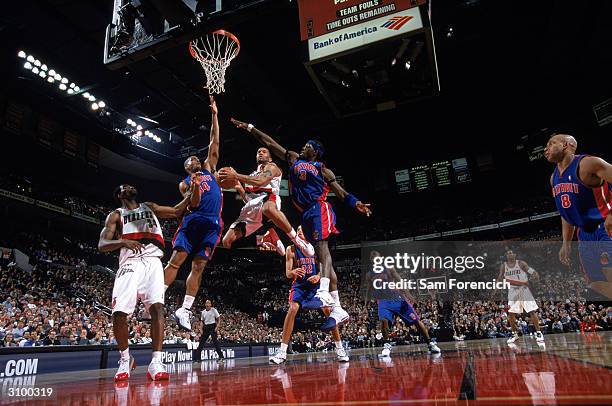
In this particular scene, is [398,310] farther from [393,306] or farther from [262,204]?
[262,204]

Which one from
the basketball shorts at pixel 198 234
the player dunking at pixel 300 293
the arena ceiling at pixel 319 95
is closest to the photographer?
the basketball shorts at pixel 198 234

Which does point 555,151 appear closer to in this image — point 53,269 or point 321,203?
point 321,203

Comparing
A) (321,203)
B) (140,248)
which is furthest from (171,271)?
(321,203)

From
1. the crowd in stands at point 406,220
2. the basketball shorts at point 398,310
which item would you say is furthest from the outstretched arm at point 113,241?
the crowd in stands at point 406,220

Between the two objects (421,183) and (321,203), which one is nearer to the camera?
(321,203)

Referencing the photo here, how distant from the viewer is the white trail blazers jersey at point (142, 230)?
3752mm

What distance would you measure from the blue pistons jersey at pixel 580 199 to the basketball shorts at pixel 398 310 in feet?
11.6

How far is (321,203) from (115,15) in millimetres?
4781

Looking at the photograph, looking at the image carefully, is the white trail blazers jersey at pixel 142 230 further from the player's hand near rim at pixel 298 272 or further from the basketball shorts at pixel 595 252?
the basketball shorts at pixel 595 252

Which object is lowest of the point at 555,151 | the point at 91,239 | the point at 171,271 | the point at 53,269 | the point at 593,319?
the point at 593,319

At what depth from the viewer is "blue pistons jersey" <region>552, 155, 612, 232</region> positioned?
11.1 feet

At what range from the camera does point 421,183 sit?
2180 cm

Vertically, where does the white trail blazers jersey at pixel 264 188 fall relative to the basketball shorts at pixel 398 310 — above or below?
above

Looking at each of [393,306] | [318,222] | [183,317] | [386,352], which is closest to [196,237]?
[183,317]
